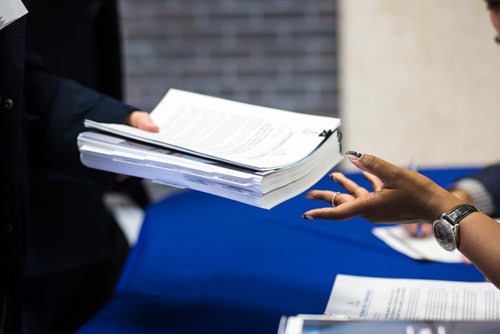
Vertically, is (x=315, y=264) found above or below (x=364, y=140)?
above

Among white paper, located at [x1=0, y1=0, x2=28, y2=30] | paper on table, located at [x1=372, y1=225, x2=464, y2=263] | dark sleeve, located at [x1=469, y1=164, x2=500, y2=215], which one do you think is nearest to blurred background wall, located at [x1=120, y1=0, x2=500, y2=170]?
dark sleeve, located at [x1=469, y1=164, x2=500, y2=215]

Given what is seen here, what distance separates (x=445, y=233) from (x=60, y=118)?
722 mm

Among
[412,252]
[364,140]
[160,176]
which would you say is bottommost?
[364,140]

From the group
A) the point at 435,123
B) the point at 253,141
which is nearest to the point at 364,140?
the point at 435,123

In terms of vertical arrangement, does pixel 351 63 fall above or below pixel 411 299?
below

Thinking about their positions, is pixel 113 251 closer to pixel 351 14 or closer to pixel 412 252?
pixel 412 252

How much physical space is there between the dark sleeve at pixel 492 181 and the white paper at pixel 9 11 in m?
1.02

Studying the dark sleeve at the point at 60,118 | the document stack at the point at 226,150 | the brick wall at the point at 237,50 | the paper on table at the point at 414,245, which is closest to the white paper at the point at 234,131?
the document stack at the point at 226,150

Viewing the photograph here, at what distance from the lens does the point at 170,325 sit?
114cm

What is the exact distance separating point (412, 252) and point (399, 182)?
1.40 ft

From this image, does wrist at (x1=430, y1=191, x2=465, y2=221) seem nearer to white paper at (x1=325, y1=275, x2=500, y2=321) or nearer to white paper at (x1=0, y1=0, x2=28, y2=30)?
white paper at (x1=325, y1=275, x2=500, y2=321)

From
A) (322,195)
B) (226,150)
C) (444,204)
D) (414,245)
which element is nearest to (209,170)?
(226,150)

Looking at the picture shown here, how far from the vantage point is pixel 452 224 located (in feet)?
3.25

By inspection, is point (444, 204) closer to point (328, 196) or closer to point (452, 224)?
point (452, 224)
